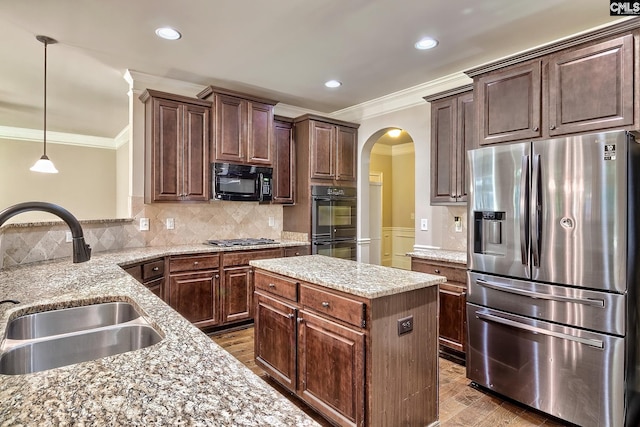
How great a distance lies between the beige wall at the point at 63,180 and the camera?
5.84 m

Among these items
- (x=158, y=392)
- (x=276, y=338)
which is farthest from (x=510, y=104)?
(x=158, y=392)

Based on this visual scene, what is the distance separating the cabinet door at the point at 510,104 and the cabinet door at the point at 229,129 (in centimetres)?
246

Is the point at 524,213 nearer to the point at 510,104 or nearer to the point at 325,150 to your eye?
the point at 510,104

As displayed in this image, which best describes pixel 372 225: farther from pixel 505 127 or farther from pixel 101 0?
pixel 101 0

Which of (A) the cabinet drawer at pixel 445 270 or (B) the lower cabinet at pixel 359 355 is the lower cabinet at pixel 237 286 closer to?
Result: (B) the lower cabinet at pixel 359 355

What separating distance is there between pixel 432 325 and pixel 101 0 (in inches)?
116

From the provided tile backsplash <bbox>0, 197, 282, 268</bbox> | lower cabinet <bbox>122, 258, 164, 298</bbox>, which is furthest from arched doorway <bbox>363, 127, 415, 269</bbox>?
lower cabinet <bbox>122, 258, 164, 298</bbox>

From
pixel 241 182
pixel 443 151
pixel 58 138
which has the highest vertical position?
pixel 58 138

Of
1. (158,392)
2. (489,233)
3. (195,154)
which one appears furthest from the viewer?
(195,154)

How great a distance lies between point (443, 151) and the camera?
343 cm

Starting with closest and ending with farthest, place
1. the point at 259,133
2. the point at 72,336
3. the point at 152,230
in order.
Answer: the point at 72,336 → the point at 152,230 → the point at 259,133

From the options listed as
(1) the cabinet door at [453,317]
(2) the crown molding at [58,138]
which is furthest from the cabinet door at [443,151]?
(2) the crown molding at [58,138]

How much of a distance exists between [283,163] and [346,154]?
87cm

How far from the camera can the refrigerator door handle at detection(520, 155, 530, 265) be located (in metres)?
2.29
